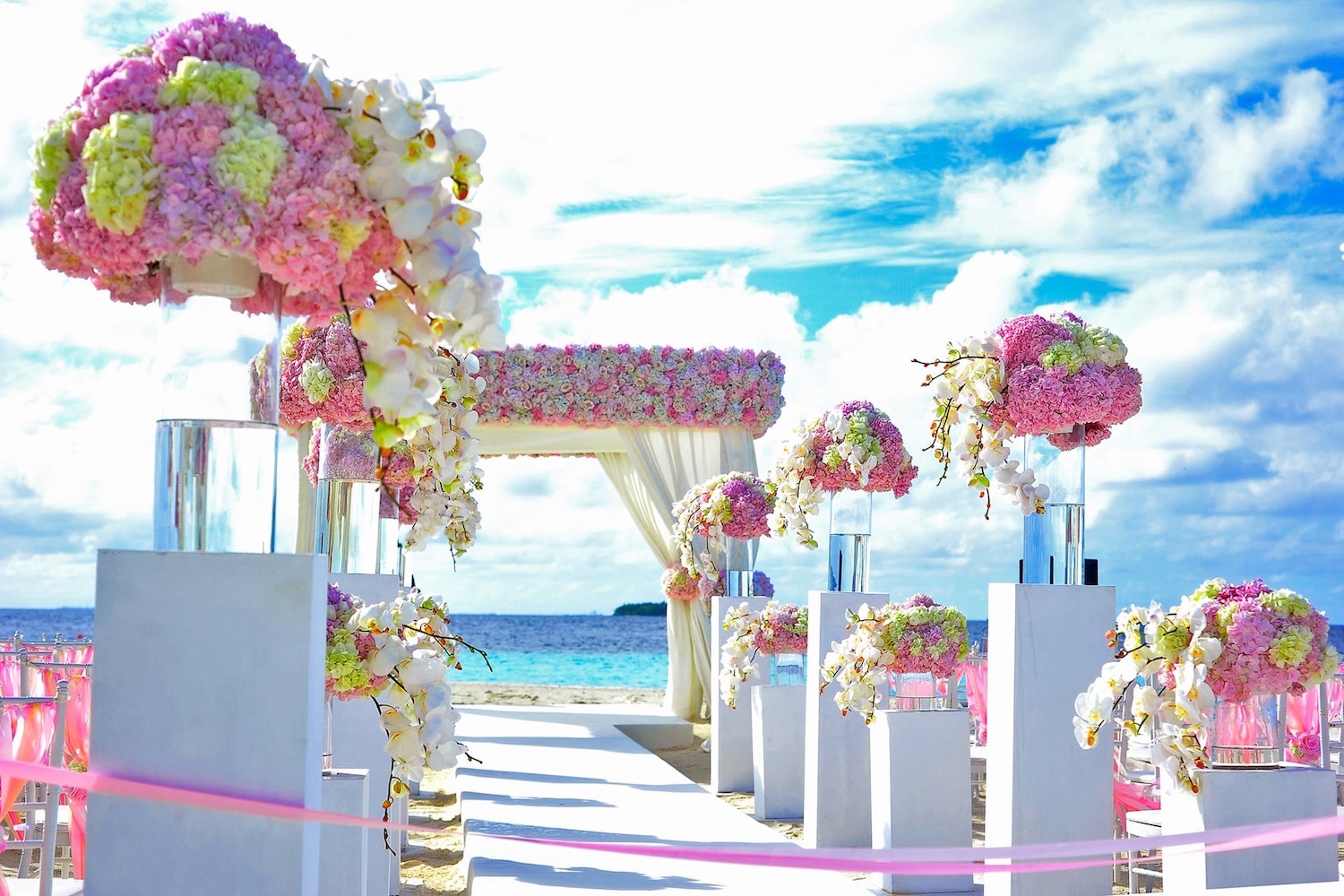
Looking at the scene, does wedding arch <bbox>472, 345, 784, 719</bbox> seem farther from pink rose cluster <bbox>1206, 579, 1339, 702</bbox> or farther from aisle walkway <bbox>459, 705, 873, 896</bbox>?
pink rose cluster <bbox>1206, 579, 1339, 702</bbox>

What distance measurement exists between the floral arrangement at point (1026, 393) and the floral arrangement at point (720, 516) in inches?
178

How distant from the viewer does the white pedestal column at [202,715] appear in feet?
6.34

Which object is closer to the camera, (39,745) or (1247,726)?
(39,745)

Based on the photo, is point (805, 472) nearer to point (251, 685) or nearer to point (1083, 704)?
point (1083, 704)

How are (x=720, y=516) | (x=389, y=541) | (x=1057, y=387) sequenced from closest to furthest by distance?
(x=1057, y=387) < (x=389, y=541) < (x=720, y=516)

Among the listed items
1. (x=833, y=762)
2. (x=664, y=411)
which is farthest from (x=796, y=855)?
(x=664, y=411)

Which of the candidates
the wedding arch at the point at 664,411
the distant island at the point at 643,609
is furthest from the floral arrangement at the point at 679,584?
the distant island at the point at 643,609

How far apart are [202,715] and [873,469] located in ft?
16.6

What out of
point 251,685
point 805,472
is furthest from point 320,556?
point 805,472

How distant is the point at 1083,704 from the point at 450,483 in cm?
186

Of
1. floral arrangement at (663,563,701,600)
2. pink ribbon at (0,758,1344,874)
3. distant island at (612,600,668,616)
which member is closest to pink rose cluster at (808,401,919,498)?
pink ribbon at (0,758,1344,874)

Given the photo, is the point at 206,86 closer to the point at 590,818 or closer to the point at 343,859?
the point at 343,859

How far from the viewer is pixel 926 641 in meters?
5.52

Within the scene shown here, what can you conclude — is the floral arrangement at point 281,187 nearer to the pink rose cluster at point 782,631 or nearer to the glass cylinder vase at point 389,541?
the glass cylinder vase at point 389,541
